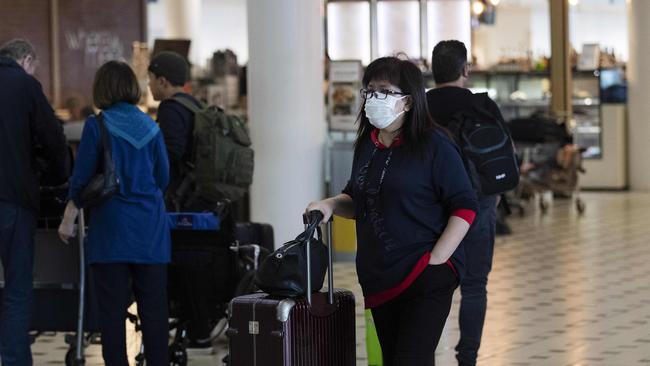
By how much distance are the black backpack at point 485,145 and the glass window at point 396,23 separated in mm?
9109

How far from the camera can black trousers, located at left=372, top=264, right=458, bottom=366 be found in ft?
12.8

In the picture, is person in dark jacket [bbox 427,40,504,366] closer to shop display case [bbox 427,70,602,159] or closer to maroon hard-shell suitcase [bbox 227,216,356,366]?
maroon hard-shell suitcase [bbox 227,216,356,366]

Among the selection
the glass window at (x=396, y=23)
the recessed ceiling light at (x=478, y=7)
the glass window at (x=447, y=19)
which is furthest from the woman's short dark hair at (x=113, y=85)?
the recessed ceiling light at (x=478, y=7)

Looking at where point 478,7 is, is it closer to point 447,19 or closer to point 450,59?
point 447,19

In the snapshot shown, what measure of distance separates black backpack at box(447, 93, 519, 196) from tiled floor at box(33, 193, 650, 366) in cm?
120

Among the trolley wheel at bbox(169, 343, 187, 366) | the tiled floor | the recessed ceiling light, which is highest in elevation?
the recessed ceiling light

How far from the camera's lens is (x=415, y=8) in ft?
47.9

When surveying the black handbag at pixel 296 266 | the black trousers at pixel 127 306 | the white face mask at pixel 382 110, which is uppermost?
the white face mask at pixel 382 110

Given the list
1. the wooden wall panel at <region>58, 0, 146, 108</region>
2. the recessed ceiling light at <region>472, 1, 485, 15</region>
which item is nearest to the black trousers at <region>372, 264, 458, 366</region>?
the wooden wall panel at <region>58, 0, 146, 108</region>

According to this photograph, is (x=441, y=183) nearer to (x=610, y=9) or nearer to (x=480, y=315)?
(x=480, y=315)

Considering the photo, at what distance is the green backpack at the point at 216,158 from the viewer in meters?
6.30

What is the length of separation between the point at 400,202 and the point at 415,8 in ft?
35.6

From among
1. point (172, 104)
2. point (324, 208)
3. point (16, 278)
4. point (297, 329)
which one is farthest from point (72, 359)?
point (324, 208)

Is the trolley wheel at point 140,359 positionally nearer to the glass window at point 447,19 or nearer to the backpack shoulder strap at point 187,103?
the backpack shoulder strap at point 187,103
